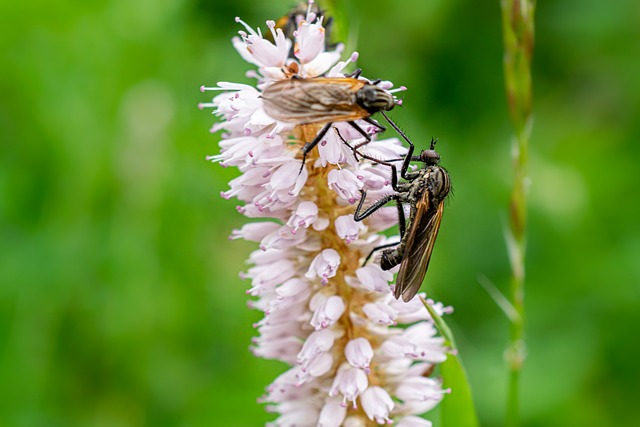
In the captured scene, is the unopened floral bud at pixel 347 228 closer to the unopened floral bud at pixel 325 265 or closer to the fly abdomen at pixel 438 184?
the unopened floral bud at pixel 325 265

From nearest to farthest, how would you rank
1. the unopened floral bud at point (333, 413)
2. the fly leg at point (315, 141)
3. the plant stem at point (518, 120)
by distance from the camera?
the fly leg at point (315, 141)
the unopened floral bud at point (333, 413)
the plant stem at point (518, 120)

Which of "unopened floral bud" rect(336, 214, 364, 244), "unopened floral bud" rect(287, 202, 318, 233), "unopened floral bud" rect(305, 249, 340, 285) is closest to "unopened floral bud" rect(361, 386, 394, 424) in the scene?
"unopened floral bud" rect(305, 249, 340, 285)

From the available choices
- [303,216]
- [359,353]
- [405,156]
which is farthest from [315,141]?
[359,353]

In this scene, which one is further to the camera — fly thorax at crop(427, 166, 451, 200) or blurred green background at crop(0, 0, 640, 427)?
blurred green background at crop(0, 0, 640, 427)

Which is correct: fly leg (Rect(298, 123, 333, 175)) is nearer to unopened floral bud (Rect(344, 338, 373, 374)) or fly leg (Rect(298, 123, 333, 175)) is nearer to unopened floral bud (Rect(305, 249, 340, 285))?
unopened floral bud (Rect(305, 249, 340, 285))

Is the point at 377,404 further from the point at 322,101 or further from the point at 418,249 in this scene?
the point at 322,101

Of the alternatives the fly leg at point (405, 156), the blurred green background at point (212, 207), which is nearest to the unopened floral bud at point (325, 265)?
the fly leg at point (405, 156)

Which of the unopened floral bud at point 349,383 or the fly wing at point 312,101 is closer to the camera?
the fly wing at point 312,101
